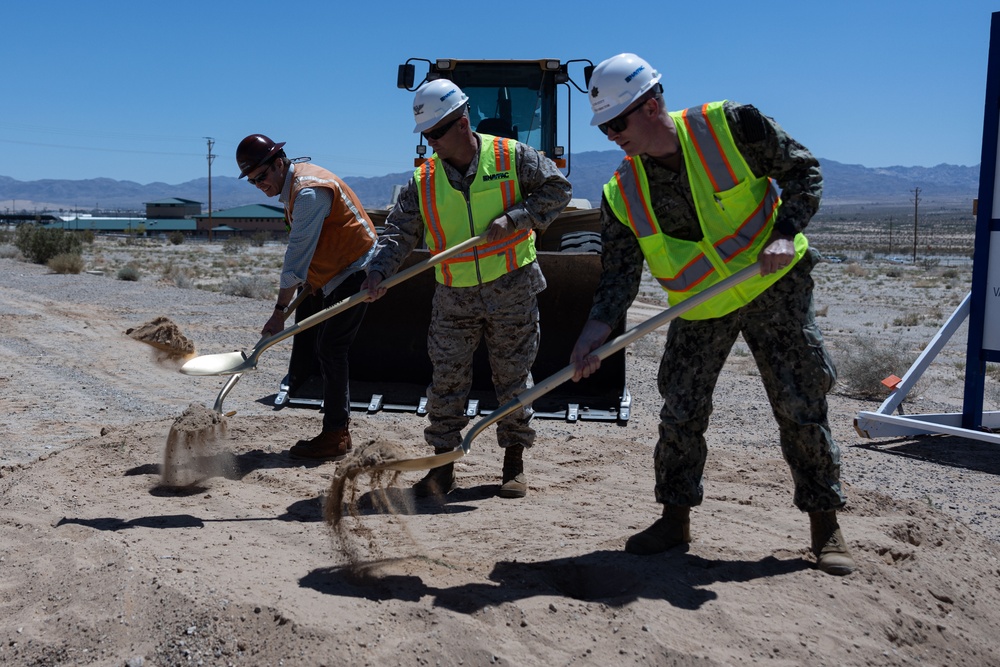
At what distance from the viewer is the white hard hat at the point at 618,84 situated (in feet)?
11.7

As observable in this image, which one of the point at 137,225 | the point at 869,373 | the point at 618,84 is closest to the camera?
the point at 618,84

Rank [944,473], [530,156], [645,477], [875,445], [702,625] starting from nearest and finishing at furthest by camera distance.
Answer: [702,625], [530,156], [645,477], [944,473], [875,445]

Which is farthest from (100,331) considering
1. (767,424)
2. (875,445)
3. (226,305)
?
(875,445)

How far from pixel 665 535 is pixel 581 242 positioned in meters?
4.26

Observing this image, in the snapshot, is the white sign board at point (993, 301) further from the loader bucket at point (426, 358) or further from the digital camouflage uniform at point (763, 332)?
the digital camouflage uniform at point (763, 332)

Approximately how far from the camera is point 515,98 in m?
9.27

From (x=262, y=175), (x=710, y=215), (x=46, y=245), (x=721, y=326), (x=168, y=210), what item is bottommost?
(x=46, y=245)

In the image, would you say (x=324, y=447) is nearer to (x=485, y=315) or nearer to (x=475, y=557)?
(x=485, y=315)

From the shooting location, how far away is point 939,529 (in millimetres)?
4594

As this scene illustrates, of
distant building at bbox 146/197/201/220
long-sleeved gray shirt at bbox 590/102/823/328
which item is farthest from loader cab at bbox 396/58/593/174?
distant building at bbox 146/197/201/220

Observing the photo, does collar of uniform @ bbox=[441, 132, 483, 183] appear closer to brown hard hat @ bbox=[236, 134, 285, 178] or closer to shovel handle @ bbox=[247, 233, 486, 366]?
shovel handle @ bbox=[247, 233, 486, 366]

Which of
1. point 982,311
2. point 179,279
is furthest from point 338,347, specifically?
point 179,279

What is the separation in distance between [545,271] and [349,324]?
2.01 metres

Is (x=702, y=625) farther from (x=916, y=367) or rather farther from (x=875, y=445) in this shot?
(x=916, y=367)
